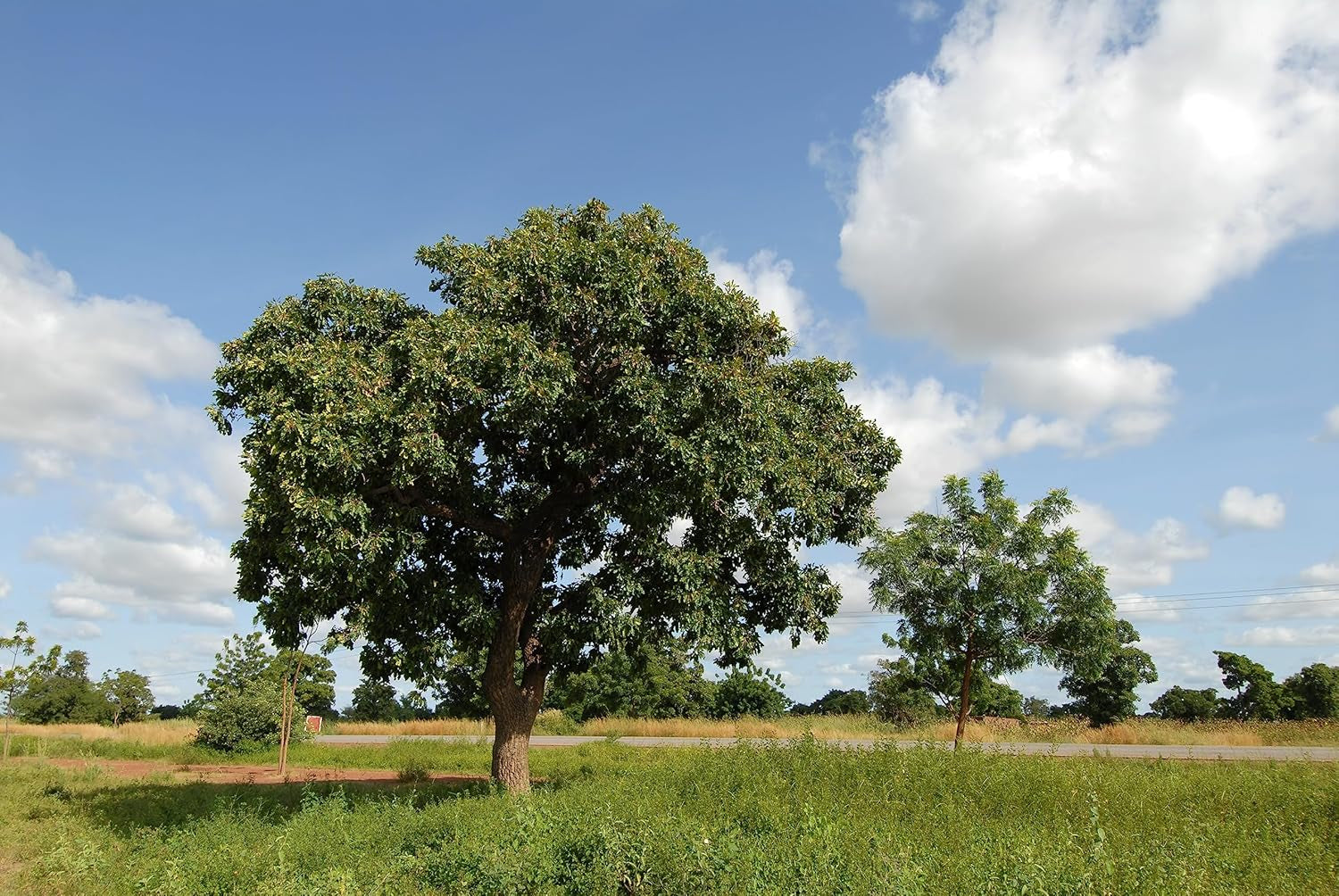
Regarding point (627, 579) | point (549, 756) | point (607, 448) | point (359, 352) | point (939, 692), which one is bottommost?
point (549, 756)

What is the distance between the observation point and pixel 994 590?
23.1 m

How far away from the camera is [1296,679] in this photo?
153ft

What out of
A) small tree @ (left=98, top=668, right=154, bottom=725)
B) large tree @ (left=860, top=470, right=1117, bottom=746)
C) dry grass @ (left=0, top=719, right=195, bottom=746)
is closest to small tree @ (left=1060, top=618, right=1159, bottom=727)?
large tree @ (left=860, top=470, right=1117, bottom=746)

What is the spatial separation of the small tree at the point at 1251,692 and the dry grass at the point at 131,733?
5177 cm

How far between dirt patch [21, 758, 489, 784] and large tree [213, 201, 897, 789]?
355 inches

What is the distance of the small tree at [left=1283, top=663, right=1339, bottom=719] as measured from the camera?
44469mm

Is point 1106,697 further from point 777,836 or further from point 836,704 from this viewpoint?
point 777,836

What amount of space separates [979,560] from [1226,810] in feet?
35.7

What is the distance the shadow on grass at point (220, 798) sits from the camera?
16234 mm

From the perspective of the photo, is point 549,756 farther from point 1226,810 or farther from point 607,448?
point 1226,810

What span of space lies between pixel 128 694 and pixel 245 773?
3840 cm

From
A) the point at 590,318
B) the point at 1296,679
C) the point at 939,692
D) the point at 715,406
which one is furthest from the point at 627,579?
the point at 1296,679

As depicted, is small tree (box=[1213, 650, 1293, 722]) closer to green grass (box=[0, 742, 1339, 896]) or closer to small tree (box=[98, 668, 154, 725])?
green grass (box=[0, 742, 1339, 896])

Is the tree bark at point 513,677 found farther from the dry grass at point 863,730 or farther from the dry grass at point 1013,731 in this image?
the dry grass at point 863,730
